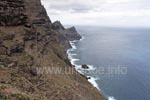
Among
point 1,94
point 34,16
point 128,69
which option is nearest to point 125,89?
point 128,69

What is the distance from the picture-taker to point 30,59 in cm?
7688

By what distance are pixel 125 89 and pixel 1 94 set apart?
91.3 m

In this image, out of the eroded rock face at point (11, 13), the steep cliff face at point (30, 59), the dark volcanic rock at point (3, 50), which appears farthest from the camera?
the eroded rock face at point (11, 13)

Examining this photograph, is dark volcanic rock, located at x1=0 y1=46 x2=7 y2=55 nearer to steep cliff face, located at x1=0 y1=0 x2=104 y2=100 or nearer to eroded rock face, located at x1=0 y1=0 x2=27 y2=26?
steep cliff face, located at x1=0 y1=0 x2=104 y2=100

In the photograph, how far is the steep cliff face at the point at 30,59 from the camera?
65.3 metres

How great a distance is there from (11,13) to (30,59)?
15.2 metres

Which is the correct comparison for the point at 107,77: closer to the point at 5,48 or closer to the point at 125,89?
the point at 125,89

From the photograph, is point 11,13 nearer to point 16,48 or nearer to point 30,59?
point 16,48

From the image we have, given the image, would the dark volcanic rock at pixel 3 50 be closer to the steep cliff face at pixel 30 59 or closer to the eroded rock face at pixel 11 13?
the steep cliff face at pixel 30 59

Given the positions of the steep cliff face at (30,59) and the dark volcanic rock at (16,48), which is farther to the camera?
the dark volcanic rock at (16,48)

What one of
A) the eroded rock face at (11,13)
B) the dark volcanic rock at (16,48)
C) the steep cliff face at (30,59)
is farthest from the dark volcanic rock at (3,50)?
the eroded rock face at (11,13)

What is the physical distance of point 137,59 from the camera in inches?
7613

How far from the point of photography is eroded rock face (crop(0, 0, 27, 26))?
82412mm

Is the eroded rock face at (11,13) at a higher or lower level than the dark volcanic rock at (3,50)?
higher
